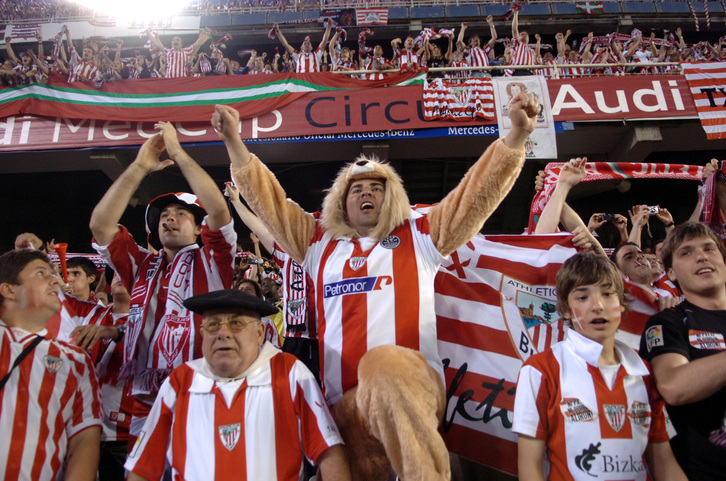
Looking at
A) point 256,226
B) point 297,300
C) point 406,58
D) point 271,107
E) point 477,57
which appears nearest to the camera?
point 256,226

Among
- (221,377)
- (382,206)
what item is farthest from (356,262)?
(221,377)

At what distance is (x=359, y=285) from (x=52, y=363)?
137 cm

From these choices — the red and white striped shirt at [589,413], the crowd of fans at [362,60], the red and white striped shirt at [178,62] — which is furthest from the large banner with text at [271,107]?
the red and white striped shirt at [589,413]

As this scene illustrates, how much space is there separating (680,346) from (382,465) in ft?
4.23

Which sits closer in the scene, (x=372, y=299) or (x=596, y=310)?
(x=596, y=310)

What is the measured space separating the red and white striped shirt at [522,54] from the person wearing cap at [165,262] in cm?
851

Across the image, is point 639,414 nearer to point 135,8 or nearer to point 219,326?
point 219,326

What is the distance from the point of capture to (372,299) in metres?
2.13

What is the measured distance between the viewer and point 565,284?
2.04 m

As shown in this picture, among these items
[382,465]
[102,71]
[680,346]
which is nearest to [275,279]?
[382,465]

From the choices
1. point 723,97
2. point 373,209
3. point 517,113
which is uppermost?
point 723,97

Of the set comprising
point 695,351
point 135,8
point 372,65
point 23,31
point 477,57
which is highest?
point 135,8

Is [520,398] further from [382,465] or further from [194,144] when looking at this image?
[194,144]

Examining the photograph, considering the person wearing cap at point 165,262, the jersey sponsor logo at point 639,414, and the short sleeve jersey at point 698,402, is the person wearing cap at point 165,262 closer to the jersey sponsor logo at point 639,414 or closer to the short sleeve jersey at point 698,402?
the jersey sponsor logo at point 639,414
